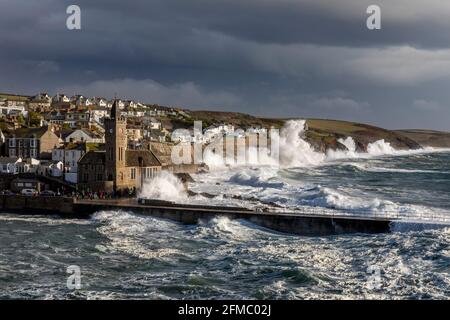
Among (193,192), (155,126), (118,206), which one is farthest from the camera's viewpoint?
(155,126)

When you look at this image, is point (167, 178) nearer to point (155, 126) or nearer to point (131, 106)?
point (155, 126)

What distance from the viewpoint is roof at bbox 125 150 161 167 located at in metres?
52.5

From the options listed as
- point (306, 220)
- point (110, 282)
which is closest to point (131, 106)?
point (306, 220)

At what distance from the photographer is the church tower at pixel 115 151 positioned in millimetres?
50031

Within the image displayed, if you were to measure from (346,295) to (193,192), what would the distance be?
31790mm

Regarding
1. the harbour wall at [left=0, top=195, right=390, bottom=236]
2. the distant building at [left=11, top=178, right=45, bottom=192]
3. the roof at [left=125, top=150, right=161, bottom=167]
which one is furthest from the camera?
the roof at [left=125, top=150, right=161, bottom=167]

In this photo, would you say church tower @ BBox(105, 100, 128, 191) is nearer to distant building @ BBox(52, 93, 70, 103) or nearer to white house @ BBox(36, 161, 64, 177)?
white house @ BBox(36, 161, 64, 177)

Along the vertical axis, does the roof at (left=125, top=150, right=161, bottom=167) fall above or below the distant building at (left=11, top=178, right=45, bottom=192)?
above

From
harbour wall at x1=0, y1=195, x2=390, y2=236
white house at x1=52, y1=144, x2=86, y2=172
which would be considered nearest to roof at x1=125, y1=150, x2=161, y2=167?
harbour wall at x1=0, y1=195, x2=390, y2=236

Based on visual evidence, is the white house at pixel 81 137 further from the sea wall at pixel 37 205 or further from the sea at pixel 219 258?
the sea at pixel 219 258

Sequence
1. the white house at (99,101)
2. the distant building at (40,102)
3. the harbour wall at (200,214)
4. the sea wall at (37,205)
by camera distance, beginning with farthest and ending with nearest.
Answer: the white house at (99,101), the distant building at (40,102), the sea wall at (37,205), the harbour wall at (200,214)

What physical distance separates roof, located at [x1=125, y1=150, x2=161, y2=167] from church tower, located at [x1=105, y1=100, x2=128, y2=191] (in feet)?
4.81

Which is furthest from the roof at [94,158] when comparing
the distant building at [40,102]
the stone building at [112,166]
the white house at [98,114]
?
the distant building at [40,102]
